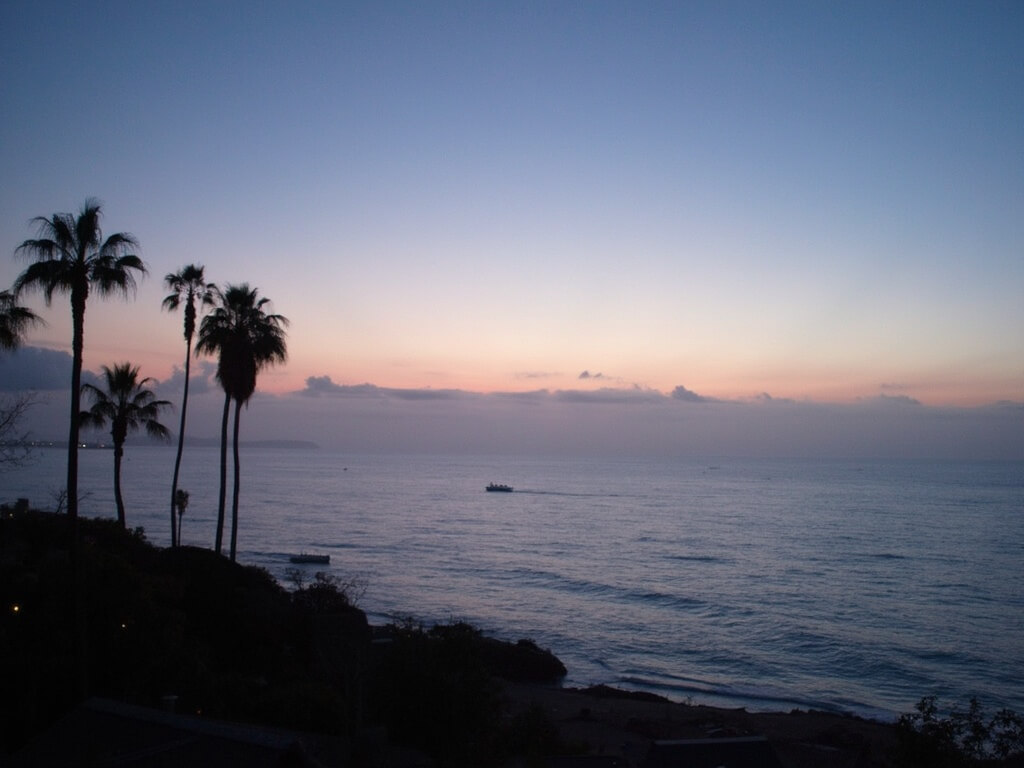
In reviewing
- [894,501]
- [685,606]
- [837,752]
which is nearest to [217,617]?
[837,752]

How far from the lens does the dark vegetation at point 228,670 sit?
14070 mm

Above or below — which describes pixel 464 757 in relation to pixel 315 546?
above

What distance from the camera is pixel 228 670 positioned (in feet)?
72.8

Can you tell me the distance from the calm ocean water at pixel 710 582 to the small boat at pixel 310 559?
3.07 feet

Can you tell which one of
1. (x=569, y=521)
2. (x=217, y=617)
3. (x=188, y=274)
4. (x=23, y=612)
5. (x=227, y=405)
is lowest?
(x=569, y=521)

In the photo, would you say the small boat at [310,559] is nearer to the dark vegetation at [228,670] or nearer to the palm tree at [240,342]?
the palm tree at [240,342]

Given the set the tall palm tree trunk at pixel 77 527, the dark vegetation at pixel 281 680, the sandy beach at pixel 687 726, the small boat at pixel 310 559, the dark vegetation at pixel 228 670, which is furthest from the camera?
the small boat at pixel 310 559

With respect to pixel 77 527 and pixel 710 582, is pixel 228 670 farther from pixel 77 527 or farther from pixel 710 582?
pixel 710 582

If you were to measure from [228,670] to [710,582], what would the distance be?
Answer: 4354 centimetres

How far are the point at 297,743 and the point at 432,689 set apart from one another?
8.34 meters

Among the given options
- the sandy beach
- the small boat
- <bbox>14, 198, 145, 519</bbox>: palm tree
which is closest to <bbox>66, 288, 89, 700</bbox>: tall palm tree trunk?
<bbox>14, 198, 145, 519</bbox>: palm tree

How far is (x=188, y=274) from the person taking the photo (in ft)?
112

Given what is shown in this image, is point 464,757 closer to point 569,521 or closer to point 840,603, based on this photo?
point 840,603

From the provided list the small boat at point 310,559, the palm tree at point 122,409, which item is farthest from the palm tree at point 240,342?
the small boat at point 310,559
